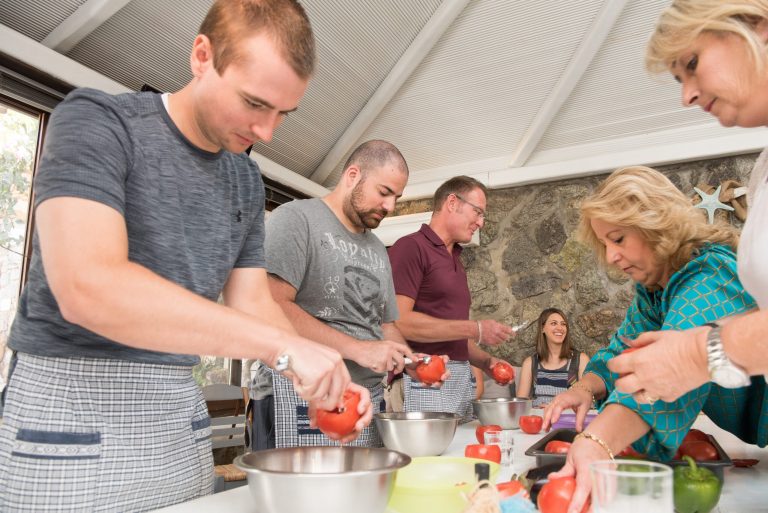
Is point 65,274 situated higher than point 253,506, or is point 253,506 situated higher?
point 65,274

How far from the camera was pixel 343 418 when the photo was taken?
1.20m

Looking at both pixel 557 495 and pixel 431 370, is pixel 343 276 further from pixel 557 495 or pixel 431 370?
pixel 557 495

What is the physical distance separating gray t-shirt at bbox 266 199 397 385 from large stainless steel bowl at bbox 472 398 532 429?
1.40ft

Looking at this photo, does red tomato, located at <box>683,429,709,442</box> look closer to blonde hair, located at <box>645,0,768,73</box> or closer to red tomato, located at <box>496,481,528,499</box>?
red tomato, located at <box>496,481,528,499</box>

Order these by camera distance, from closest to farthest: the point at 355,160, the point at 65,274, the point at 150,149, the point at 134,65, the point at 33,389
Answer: the point at 65,274, the point at 33,389, the point at 150,149, the point at 355,160, the point at 134,65

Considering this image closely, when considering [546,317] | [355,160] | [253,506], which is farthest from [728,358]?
[546,317]

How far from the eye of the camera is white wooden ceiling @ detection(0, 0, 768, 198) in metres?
3.44

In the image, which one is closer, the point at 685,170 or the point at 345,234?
the point at 345,234

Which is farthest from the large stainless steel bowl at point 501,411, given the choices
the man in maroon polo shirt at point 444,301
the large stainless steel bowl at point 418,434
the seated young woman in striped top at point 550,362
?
the seated young woman in striped top at point 550,362

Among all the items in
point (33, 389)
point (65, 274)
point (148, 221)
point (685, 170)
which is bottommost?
point (33, 389)

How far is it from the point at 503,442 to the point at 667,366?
0.68m

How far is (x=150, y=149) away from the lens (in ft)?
3.85

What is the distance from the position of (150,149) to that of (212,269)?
0.92ft

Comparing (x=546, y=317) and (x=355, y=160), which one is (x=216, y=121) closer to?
(x=355, y=160)
